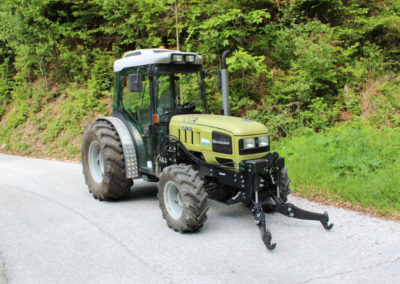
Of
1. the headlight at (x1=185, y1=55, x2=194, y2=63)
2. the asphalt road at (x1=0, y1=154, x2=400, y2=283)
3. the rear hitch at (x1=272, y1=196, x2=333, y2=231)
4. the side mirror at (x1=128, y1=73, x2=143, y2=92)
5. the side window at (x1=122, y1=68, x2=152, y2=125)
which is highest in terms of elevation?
the headlight at (x1=185, y1=55, x2=194, y2=63)

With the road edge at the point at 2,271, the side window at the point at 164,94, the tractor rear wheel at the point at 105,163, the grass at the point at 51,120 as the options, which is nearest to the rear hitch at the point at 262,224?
the side window at the point at 164,94

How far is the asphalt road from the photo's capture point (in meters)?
3.58

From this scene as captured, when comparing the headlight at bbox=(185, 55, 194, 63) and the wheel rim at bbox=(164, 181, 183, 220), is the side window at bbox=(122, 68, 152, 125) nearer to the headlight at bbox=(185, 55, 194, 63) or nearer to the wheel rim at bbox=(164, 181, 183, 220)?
the headlight at bbox=(185, 55, 194, 63)

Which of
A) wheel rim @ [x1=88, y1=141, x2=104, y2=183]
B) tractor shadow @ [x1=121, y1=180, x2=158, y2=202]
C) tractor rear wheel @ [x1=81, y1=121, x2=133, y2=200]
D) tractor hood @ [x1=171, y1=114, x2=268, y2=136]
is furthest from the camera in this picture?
wheel rim @ [x1=88, y1=141, x2=104, y2=183]

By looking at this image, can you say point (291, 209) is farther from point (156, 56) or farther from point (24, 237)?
point (24, 237)

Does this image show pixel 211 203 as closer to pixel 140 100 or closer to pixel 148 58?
pixel 140 100

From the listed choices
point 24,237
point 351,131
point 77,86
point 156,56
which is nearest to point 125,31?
point 77,86

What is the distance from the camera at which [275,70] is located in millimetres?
9641

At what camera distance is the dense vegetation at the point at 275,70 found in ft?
21.5

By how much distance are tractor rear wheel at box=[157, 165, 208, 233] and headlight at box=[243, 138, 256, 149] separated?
727 mm

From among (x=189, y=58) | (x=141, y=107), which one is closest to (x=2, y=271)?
(x=141, y=107)

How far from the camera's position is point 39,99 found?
598 inches

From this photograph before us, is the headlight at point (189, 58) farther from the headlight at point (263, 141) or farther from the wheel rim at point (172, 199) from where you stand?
the wheel rim at point (172, 199)

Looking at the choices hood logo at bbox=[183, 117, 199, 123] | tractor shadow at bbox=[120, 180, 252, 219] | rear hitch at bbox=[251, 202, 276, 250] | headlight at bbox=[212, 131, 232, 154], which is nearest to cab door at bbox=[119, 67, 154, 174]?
hood logo at bbox=[183, 117, 199, 123]
